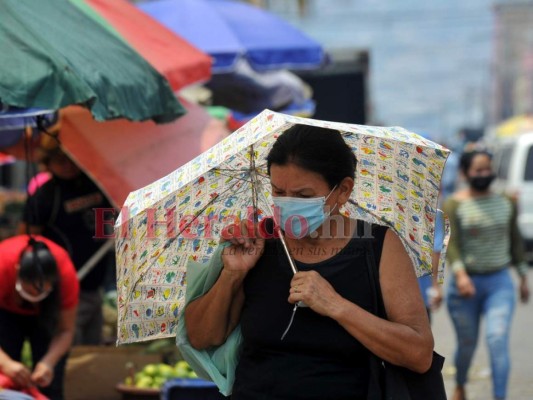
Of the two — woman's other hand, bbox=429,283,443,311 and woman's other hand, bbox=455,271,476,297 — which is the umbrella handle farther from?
woman's other hand, bbox=429,283,443,311

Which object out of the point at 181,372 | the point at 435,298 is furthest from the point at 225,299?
the point at 435,298

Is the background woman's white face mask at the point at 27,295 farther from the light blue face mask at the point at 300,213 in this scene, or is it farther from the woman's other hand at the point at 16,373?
the light blue face mask at the point at 300,213

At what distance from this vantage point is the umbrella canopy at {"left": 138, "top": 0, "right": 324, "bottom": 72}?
403 inches

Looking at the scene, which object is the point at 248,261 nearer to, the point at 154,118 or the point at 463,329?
the point at 154,118

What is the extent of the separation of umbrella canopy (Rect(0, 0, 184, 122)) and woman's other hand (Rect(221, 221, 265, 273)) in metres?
1.51

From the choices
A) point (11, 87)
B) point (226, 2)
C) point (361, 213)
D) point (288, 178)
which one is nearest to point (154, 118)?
point (11, 87)

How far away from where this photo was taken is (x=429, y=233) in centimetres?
380

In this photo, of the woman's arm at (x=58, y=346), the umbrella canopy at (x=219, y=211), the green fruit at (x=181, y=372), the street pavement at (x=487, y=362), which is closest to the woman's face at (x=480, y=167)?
the street pavement at (x=487, y=362)

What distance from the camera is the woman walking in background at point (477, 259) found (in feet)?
25.2

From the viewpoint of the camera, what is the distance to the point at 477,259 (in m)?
7.74

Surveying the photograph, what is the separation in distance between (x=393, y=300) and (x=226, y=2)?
9510 millimetres

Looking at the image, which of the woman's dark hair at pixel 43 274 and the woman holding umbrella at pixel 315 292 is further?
the woman's dark hair at pixel 43 274

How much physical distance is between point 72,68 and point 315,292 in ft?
7.22

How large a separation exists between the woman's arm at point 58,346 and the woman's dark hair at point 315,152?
2509 mm
